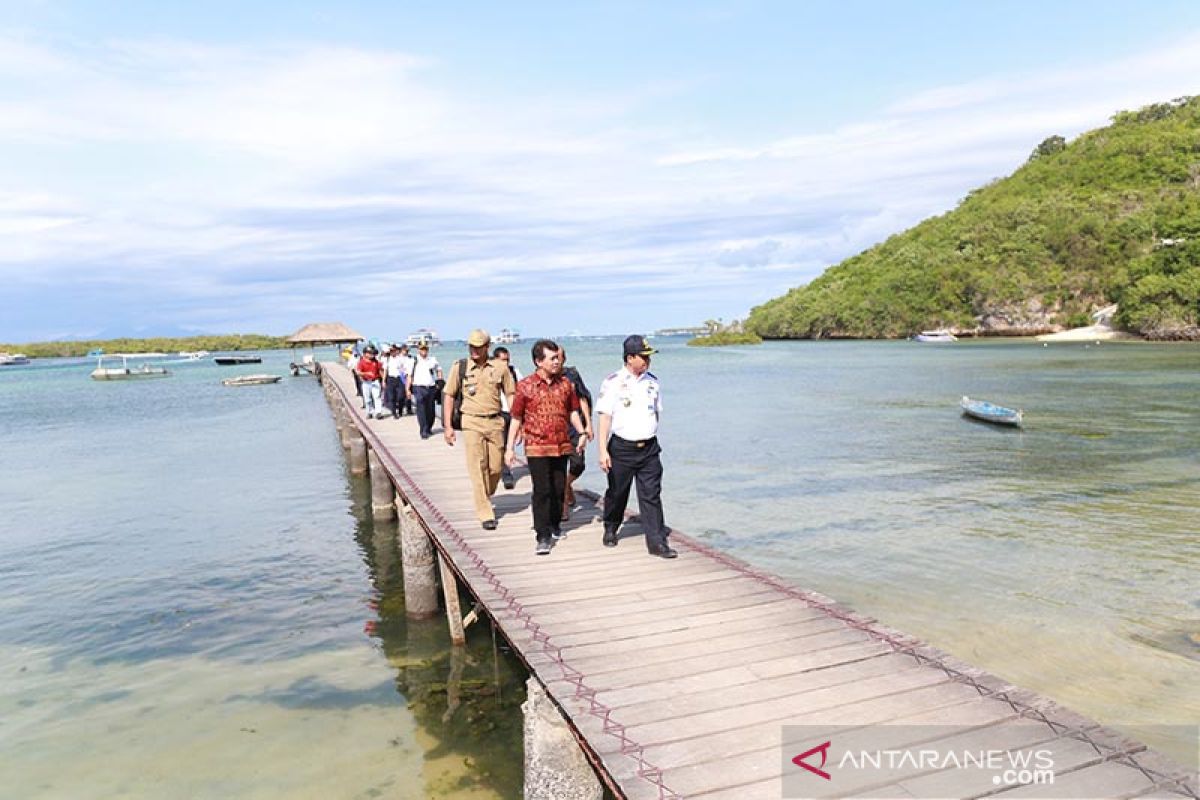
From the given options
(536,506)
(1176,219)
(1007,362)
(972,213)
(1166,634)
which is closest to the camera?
(536,506)

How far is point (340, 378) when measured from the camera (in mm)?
36406

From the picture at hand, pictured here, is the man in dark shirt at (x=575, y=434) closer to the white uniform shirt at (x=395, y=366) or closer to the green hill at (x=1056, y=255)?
the white uniform shirt at (x=395, y=366)

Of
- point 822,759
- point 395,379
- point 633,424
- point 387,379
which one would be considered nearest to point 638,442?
point 633,424

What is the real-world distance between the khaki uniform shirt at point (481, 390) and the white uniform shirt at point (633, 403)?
5.89 feet

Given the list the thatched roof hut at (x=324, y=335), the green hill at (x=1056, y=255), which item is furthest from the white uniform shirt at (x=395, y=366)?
the green hill at (x=1056, y=255)

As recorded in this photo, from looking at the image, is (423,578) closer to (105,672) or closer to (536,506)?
(536,506)

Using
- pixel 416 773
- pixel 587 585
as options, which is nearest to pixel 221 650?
pixel 416 773

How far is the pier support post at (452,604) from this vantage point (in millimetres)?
8484

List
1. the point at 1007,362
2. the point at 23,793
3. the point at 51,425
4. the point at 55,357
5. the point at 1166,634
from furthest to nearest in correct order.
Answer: the point at 55,357 < the point at 1007,362 < the point at 51,425 < the point at 1166,634 < the point at 23,793

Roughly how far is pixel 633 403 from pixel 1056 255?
4312 inches

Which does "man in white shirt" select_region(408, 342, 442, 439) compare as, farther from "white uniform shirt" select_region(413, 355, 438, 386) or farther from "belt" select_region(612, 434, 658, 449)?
"belt" select_region(612, 434, 658, 449)

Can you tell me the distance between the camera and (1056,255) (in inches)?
3858

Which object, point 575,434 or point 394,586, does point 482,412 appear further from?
point 394,586

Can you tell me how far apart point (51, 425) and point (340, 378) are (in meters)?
13.4
